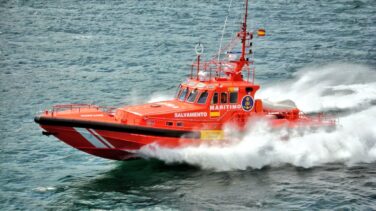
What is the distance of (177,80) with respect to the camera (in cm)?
4900

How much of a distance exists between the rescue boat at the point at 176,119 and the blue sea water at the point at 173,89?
36.4 inches

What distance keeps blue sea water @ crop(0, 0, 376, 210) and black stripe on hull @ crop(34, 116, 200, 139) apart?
88 cm

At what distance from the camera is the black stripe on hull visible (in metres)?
28.9

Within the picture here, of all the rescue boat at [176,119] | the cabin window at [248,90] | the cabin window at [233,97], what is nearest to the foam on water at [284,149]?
the rescue boat at [176,119]

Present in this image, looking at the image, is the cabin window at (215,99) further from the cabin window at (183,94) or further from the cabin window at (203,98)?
the cabin window at (183,94)

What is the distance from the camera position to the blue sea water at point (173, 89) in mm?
28359

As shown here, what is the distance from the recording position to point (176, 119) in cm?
3011

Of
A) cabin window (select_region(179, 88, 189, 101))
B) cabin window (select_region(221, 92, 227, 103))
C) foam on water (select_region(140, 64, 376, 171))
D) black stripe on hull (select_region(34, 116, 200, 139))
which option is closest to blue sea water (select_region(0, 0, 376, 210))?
foam on water (select_region(140, 64, 376, 171))

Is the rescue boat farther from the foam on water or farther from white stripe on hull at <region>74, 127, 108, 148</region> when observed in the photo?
the foam on water

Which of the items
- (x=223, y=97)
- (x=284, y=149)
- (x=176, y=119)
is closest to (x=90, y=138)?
(x=176, y=119)

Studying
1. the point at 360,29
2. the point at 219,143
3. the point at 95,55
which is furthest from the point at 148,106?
the point at 360,29

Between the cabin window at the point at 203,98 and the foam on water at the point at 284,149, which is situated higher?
the cabin window at the point at 203,98

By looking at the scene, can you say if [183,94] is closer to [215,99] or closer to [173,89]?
[215,99]

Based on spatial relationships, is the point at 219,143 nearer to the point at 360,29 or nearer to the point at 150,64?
the point at 150,64
